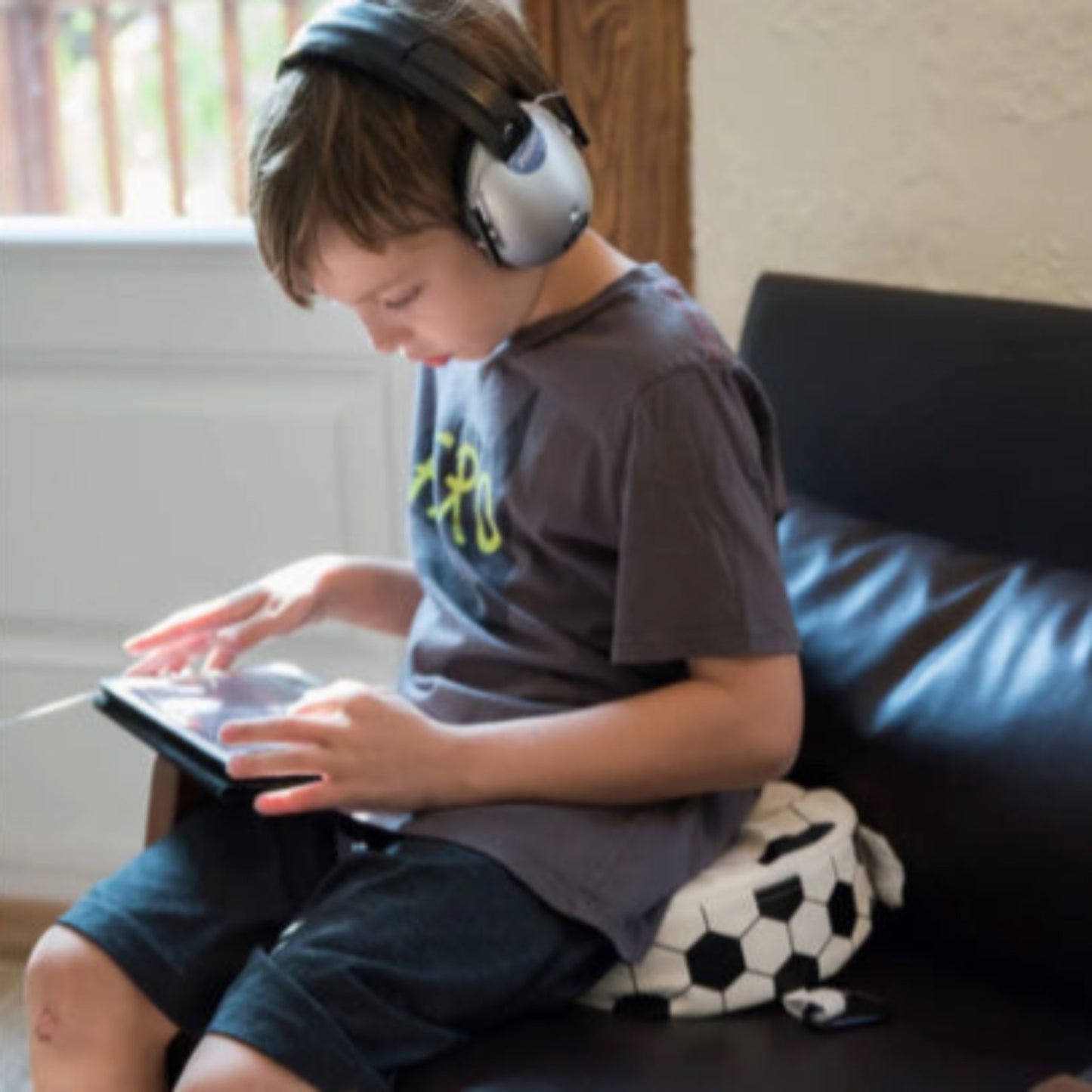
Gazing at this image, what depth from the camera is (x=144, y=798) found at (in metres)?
2.13

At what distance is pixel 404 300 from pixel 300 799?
0.33m

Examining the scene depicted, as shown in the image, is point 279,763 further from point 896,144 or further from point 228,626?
point 896,144

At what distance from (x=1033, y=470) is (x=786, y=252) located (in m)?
0.41

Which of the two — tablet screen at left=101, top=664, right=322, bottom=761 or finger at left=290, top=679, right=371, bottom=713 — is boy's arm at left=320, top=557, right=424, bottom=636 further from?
finger at left=290, top=679, right=371, bottom=713

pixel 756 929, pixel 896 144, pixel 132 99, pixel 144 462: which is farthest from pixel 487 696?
pixel 132 99

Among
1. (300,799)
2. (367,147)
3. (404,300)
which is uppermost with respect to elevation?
(367,147)

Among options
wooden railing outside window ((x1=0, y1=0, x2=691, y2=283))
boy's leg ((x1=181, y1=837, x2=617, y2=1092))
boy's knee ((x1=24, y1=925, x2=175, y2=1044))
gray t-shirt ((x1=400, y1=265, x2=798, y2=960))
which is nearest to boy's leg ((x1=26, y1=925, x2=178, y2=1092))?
boy's knee ((x1=24, y1=925, x2=175, y2=1044))

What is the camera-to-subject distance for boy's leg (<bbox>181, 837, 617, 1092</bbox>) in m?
1.08

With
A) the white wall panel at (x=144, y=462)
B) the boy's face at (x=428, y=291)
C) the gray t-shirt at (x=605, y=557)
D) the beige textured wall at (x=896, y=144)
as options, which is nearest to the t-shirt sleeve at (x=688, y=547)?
the gray t-shirt at (x=605, y=557)

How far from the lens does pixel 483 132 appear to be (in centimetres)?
111

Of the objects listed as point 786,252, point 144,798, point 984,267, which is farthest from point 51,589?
point 984,267

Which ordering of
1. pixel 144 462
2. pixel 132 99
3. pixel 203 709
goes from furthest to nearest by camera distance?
1. pixel 132 99
2. pixel 144 462
3. pixel 203 709

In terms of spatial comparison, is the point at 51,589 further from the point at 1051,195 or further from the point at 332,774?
the point at 1051,195

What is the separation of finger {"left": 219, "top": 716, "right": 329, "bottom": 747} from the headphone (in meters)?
0.32
